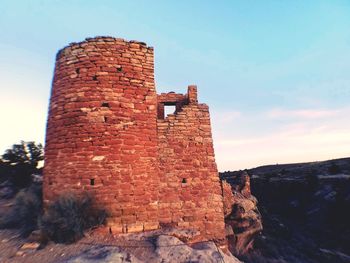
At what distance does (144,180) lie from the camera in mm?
6449

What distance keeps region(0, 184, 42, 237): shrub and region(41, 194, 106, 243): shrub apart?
1.22 meters

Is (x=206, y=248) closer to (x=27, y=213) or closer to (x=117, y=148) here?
(x=117, y=148)

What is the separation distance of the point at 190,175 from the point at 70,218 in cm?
316

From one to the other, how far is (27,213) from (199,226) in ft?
14.9

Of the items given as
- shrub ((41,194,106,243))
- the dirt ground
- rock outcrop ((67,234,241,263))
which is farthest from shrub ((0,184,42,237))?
rock outcrop ((67,234,241,263))

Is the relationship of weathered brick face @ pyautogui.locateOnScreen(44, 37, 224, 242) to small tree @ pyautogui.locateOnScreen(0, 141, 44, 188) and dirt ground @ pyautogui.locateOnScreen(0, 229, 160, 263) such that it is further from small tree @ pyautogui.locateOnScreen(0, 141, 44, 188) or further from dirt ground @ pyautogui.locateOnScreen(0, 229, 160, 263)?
small tree @ pyautogui.locateOnScreen(0, 141, 44, 188)

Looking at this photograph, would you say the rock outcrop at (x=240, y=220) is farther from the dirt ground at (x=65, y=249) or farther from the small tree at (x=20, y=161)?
the small tree at (x=20, y=161)

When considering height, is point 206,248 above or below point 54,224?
below

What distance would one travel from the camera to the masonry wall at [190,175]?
6883 mm

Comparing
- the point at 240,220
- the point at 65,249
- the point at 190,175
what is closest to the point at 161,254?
the point at 65,249

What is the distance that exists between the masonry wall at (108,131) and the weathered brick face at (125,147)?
2cm

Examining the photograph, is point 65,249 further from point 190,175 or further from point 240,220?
point 240,220

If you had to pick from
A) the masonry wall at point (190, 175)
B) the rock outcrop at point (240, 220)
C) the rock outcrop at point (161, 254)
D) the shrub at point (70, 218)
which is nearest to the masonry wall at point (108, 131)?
the shrub at point (70, 218)

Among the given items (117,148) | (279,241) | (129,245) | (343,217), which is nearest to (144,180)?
(117,148)
